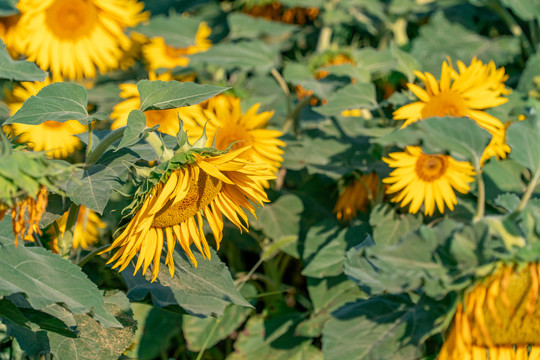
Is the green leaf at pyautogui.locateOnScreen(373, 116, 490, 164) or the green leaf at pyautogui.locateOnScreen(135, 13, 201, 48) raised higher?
the green leaf at pyautogui.locateOnScreen(373, 116, 490, 164)

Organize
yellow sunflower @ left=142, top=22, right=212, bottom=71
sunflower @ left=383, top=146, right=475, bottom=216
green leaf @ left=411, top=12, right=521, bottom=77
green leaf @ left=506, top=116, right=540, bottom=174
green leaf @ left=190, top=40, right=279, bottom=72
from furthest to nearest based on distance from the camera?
1. yellow sunflower @ left=142, top=22, right=212, bottom=71
2. green leaf @ left=411, top=12, right=521, bottom=77
3. green leaf @ left=190, top=40, right=279, bottom=72
4. sunflower @ left=383, top=146, right=475, bottom=216
5. green leaf @ left=506, top=116, right=540, bottom=174

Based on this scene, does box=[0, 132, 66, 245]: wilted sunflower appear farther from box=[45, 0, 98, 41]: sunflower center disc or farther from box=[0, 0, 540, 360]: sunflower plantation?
box=[45, 0, 98, 41]: sunflower center disc

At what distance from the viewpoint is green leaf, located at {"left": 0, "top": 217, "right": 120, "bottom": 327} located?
81 centimetres

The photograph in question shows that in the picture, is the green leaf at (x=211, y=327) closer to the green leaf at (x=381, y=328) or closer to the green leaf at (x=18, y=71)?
the green leaf at (x=381, y=328)

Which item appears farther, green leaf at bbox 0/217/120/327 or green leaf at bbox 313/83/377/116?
green leaf at bbox 313/83/377/116

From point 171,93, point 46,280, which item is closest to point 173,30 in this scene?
point 171,93

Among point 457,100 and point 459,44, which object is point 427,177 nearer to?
point 457,100

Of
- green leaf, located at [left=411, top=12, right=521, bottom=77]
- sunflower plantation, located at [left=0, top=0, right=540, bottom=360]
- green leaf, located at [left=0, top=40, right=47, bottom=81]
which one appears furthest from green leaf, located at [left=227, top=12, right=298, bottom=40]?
green leaf, located at [left=0, top=40, right=47, bottom=81]

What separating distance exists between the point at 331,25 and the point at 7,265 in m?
1.56

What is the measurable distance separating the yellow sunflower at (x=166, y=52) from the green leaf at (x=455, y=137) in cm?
126

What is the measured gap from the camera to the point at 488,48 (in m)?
1.95

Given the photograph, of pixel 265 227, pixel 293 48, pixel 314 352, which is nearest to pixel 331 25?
pixel 293 48

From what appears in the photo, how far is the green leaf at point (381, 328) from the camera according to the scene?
88 cm

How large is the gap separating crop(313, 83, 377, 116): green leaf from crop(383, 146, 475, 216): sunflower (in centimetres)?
18
